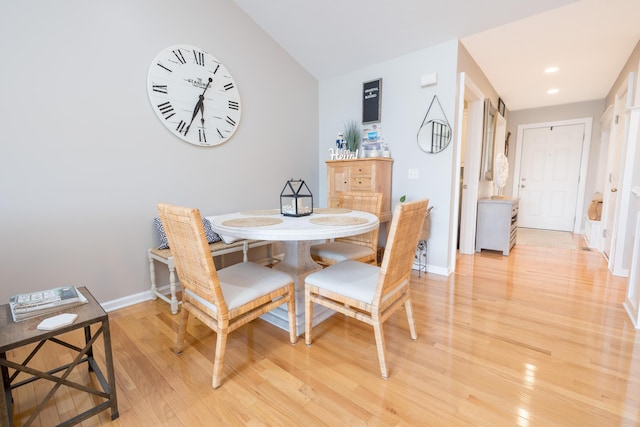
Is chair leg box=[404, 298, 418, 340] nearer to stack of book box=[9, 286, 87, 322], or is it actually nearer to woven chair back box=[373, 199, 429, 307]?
woven chair back box=[373, 199, 429, 307]

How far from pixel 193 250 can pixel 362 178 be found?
82.0 inches

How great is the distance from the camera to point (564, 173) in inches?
202

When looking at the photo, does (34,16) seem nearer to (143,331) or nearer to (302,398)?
(143,331)

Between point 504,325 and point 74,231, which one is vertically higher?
point 74,231

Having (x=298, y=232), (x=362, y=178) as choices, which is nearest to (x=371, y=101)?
(x=362, y=178)

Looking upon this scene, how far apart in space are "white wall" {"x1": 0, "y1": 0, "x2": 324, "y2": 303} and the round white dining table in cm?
87

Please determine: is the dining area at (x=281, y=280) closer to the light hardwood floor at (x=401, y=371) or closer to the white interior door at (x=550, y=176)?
the light hardwood floor at (x=401, y=371)

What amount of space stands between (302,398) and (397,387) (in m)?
0.45

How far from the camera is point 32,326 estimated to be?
3.45 ft

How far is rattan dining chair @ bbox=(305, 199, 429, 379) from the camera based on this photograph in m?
1.37

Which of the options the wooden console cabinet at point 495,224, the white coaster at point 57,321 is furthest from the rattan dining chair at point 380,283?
the wooden console cabinet at point 495,224

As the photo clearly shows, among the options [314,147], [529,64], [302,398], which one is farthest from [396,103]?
[302,398]

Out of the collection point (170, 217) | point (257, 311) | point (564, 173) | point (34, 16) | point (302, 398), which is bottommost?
point (302, 398)

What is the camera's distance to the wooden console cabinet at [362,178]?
2.96 metres
